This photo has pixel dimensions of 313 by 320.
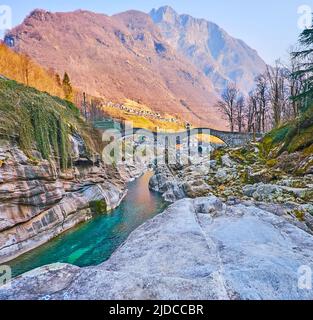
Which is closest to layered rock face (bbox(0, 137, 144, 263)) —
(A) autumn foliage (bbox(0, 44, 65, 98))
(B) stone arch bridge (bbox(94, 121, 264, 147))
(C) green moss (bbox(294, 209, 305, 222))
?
(C) green moss (bbox(294, 209, 305, 222))

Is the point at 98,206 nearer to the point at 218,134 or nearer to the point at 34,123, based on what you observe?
the point at 34,123

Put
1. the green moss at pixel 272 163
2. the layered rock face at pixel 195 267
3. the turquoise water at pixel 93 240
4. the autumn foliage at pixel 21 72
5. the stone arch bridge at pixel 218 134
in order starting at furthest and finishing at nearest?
1. the stone arch bridge at pixel 218 134
2. the autumn foliage at pixel 21 72
3. the green moss at pixel 272 163
4. the turquoise water at pixel 93 240
5. the layered rock face at pixel 195 267

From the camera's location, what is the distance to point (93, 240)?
66.2 ft

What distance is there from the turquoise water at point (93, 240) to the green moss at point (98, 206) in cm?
72

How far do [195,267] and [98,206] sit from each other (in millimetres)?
21192

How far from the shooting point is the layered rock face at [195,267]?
238 inches

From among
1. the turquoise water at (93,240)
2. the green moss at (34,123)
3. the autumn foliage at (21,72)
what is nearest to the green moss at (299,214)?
the turquoise water at (93,240)

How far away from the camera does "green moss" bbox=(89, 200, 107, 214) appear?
27.1 meters

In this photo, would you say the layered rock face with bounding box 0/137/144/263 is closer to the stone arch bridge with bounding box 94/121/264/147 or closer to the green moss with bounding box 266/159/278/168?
the green moss with bounding box 266/159/278/168

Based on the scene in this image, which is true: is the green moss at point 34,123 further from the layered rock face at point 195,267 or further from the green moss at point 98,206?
the layered rock face at point 195,267

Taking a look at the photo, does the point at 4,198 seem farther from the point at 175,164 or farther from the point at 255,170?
the point at 175,164

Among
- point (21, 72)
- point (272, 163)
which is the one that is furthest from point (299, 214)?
point (21, 72)

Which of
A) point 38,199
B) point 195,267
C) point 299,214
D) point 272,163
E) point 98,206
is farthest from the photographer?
point 98,206

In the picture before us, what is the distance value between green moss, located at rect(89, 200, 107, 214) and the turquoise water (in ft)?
2.36
